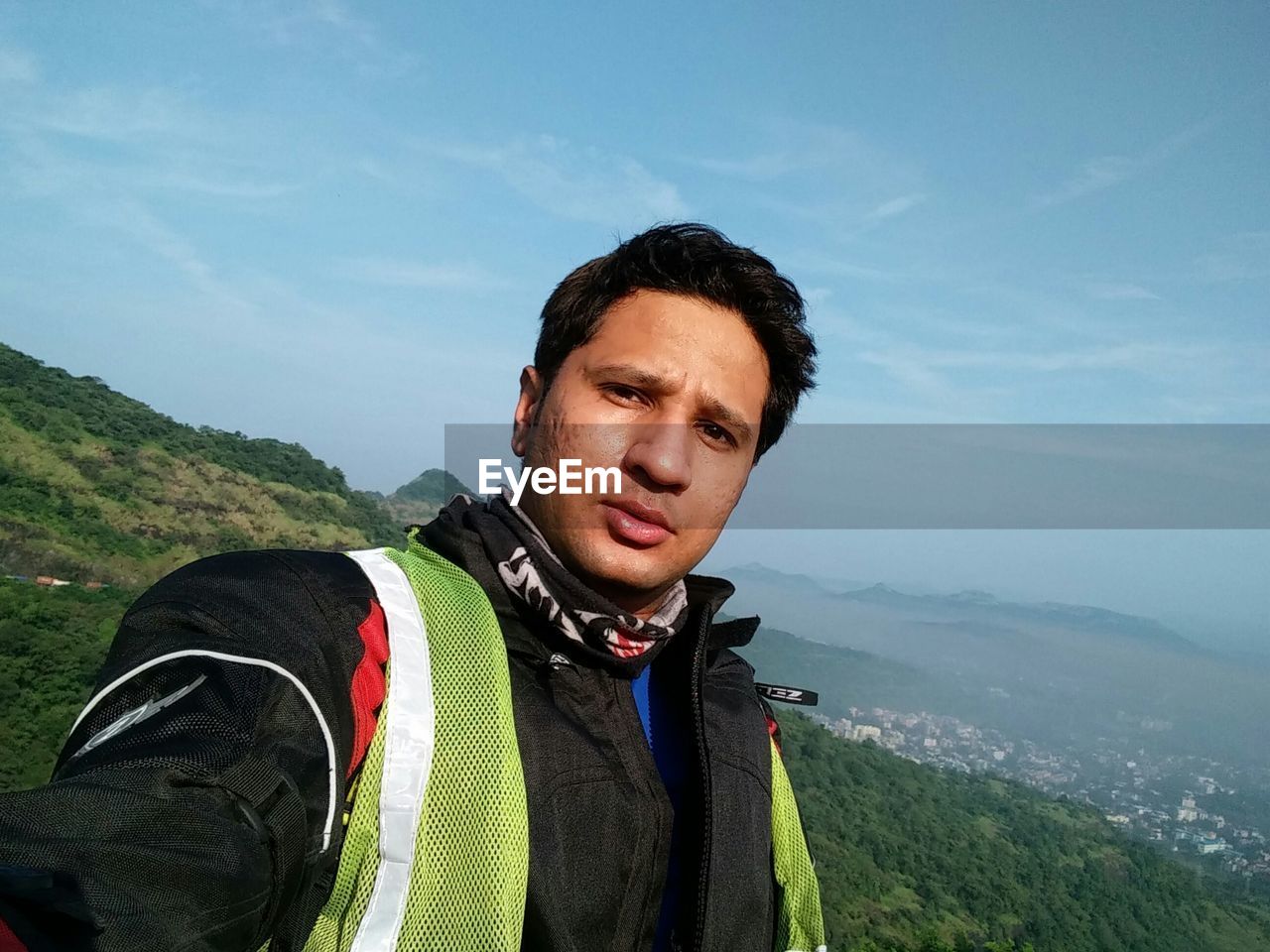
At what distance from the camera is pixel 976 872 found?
56.4 ft

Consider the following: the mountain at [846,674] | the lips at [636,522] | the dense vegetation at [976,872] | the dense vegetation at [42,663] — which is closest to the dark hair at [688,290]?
the lips at [636,522]

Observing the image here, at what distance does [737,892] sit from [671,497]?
3.70ft

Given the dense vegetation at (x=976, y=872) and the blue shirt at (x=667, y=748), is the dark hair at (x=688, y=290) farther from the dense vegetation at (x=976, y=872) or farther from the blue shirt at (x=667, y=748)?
the dense vegetation at (x=976, y=872)

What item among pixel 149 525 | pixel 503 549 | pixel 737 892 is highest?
pixel 503 549

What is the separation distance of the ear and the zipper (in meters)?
0.82

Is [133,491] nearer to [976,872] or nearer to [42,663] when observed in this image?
[42,663]

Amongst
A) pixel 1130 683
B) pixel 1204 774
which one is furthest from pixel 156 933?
pixel 1130 683

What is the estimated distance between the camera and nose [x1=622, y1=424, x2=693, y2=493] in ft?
7.41

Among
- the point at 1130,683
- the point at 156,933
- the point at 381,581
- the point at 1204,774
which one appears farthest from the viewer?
the point at 1130,683

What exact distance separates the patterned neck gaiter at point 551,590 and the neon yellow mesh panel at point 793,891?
2.98 ft

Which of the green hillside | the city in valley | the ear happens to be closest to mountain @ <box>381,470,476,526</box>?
the green hillside

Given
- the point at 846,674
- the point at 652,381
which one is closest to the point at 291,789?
the point at 652,381

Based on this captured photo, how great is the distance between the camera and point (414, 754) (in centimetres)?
145

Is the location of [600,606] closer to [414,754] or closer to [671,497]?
[671,497]
